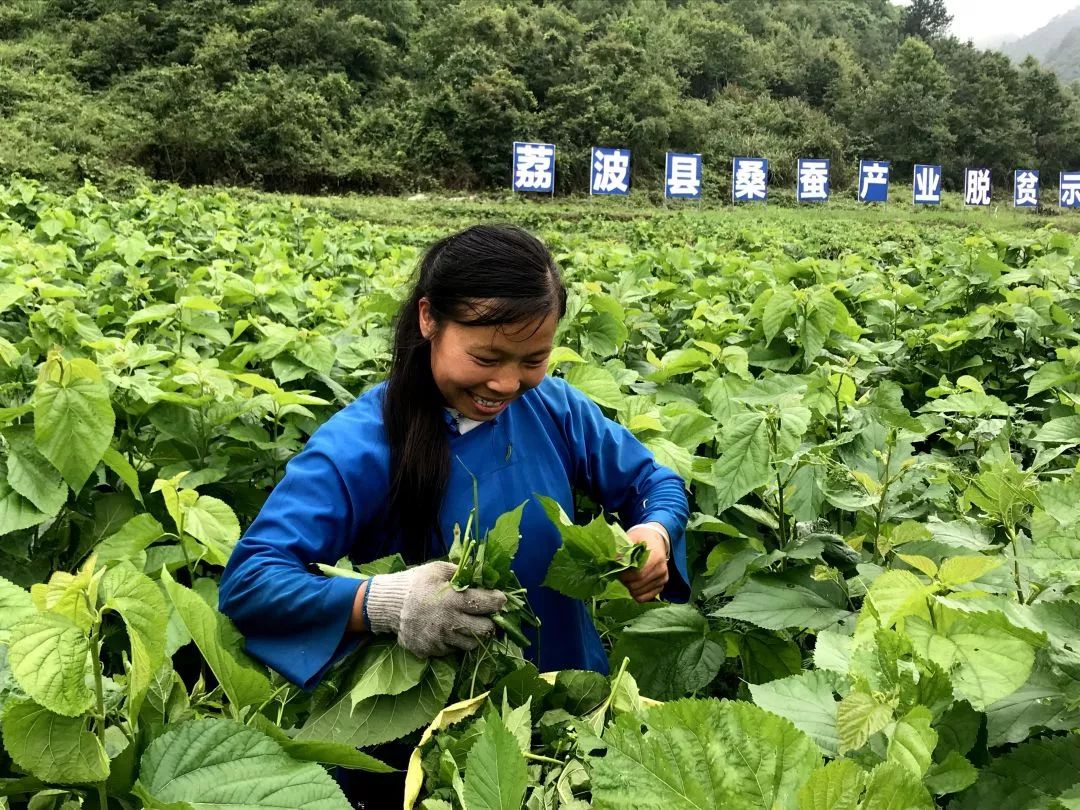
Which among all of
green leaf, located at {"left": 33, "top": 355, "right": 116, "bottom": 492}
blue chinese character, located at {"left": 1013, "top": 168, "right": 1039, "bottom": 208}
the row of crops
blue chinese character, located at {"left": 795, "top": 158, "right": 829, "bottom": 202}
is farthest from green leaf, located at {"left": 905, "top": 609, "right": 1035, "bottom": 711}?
blue chinese character, located at {"left": 1013, "top": 168, "right": 1039, "bottom": 208}

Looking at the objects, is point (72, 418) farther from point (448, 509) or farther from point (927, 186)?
point (927, 186)

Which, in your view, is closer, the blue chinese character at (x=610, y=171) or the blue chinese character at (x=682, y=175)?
the blue chinese character at (x=682, y=175)

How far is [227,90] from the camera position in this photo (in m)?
26.0

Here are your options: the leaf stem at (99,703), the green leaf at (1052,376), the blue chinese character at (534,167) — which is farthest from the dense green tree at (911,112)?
the leaf stem at (99,703)

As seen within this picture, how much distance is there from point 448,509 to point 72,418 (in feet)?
2.10

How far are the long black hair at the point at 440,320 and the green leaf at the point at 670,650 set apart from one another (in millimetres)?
387

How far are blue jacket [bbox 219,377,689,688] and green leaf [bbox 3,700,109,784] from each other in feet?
1.61

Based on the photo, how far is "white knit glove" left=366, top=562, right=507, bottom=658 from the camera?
1001 millimetres

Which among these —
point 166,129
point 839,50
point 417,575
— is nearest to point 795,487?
point 417,575

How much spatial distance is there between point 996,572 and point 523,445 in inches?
30.6

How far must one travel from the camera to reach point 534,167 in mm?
22156

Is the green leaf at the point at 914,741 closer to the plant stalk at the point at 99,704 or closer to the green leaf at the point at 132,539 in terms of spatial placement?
the plant stalk at the point at 99,704

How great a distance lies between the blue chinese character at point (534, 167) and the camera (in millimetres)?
21719

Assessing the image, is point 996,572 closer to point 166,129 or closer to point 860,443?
point 860,443
